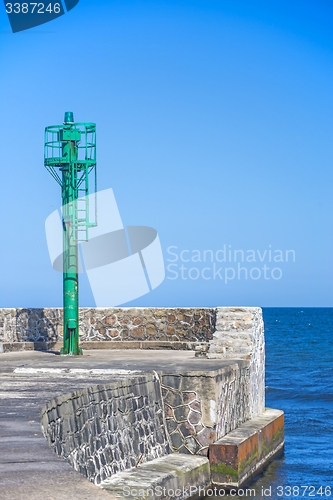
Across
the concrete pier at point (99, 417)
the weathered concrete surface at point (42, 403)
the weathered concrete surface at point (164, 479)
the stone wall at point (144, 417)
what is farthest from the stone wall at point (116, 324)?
the weathered concrete surface at point (164, 479)

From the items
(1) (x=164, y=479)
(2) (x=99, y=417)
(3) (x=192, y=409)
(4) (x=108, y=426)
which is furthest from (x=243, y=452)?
(2) (x=99, y=417)

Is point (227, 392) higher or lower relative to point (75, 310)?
lower

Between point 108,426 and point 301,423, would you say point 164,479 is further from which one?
point 301,423

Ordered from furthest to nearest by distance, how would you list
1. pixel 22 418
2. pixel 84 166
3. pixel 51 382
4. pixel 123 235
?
pixel 123 235
pixel 84 166
pixel 51 382
pixel 22 418

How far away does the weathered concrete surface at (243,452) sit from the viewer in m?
9.95

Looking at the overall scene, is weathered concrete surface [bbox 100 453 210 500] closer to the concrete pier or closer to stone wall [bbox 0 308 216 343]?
the concrete pier

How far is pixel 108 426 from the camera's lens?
806cm

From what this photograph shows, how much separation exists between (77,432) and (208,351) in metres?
5.17

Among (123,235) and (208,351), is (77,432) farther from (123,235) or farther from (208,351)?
(123,235)

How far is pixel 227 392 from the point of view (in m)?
10.7

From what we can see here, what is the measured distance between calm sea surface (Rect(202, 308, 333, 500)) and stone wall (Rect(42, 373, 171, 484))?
49.4 inches

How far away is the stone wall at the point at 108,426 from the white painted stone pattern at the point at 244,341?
2.26m

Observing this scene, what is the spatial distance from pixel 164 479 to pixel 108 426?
0.89m

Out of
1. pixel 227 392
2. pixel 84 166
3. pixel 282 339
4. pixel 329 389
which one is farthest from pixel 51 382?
pixel 282 339
